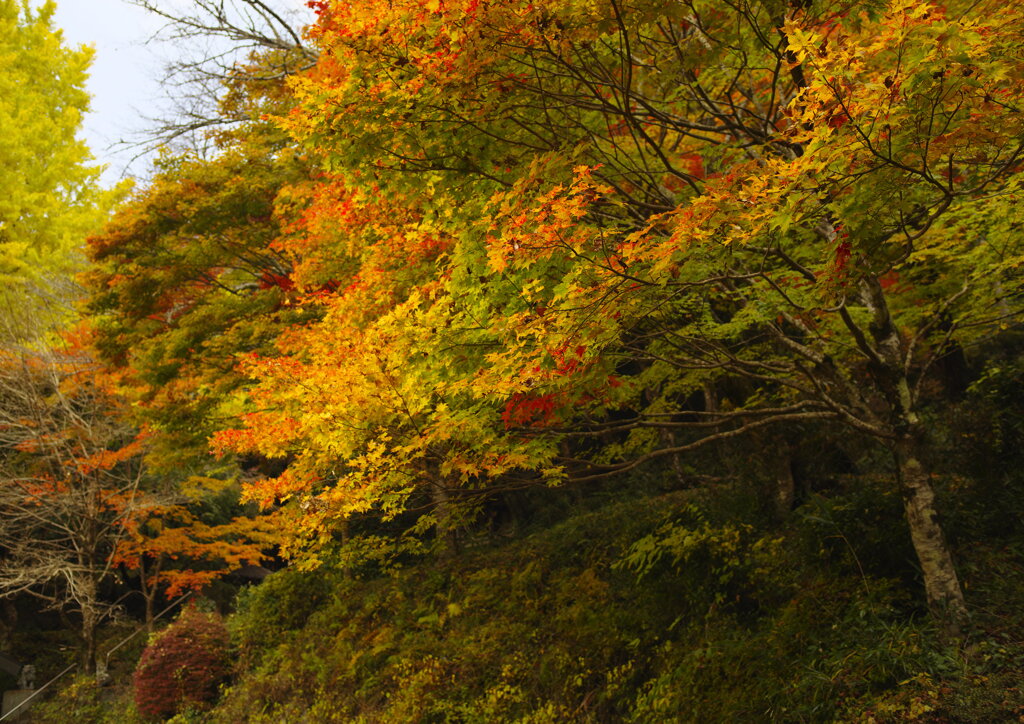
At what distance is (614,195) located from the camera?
556cm

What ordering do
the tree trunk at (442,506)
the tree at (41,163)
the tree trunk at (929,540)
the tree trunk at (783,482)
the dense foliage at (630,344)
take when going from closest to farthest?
the dense foliage at (630,344)
the tree trunk at (929,540)
the tree trunk at (442,506)
the tree trunk at (783,482)
the tree at (41,163)

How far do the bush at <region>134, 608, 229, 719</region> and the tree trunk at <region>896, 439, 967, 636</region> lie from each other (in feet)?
40.0

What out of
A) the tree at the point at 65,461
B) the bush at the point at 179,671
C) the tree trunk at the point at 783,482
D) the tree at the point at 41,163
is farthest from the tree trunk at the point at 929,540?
the tree at the point at 41,163

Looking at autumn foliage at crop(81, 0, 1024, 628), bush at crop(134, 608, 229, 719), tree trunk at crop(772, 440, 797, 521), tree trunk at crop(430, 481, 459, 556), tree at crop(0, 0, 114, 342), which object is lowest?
bush at crop(134, 608, 229, 719)

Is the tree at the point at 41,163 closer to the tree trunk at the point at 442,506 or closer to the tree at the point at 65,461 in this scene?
the tree at the point at 65,461

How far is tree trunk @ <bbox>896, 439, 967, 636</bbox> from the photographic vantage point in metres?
5.07

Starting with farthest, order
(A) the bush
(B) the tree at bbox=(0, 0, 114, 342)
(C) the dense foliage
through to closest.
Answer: (B) the tree at bbox=(0, 0, 114, 342)
(A) the bush
(C) the dense foliage

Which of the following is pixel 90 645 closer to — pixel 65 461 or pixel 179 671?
pixel 179 671

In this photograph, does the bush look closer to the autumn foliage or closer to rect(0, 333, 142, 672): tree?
rect(0, 333, 142, 672): tree

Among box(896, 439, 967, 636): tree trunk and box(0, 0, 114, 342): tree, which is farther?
box(0, 0, 114, 342): tree

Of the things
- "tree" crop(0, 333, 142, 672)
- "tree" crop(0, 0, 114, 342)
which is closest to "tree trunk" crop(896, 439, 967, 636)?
"tree" crop(0, 333, 142, 672)

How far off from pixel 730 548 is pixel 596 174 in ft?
15.1

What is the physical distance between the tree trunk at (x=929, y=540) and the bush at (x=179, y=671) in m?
12.2

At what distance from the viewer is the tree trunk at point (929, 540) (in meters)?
5.07
